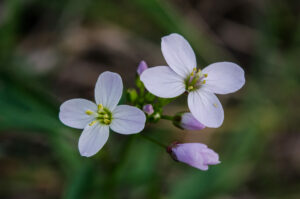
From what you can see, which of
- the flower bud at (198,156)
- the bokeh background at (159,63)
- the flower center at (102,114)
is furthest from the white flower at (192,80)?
the bokeh background at (159,63)

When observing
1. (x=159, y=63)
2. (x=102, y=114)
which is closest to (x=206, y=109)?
(x=102, y=114)

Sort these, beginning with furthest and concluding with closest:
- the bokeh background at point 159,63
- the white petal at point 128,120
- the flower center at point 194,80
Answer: the bokeh background at point 159,63
the flower center at point 194,80
the white petal at point 128,120

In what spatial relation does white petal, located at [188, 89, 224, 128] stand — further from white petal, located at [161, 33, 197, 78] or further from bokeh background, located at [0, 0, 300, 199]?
bokeh background, located at [0, 0, 300, 199]

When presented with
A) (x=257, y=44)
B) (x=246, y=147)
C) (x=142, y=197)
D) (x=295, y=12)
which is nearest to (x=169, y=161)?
(x=142, y=197)

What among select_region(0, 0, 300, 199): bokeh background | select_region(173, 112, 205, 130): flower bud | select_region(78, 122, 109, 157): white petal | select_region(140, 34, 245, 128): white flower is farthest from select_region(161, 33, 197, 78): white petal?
select_region(0, 0, 300, 199): bokeh background

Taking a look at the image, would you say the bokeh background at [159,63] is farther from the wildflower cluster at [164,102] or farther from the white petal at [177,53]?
the white petal at [177,53]
